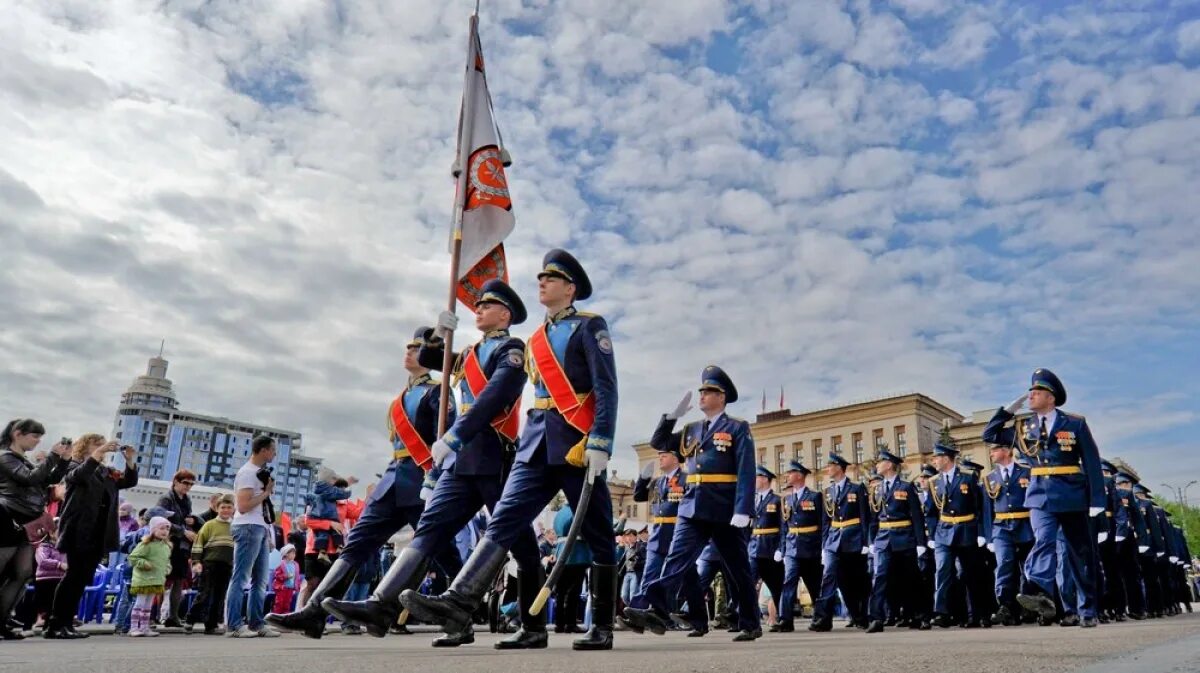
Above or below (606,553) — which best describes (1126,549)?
above

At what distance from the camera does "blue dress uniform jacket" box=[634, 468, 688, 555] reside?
36.8 feet

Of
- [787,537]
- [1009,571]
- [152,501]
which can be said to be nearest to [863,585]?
[787,537]

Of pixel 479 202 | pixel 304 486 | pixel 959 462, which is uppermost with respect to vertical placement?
pixel 304 486

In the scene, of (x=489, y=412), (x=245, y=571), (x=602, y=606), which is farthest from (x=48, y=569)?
(x=602, y=606)

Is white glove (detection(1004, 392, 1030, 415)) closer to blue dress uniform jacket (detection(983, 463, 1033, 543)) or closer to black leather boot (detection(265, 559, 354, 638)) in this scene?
blue dress uniform jacket (detection(983, 463, 1033, 543))

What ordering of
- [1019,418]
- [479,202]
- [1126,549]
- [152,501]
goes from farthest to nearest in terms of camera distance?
[152,501]
[1126,549]
[1019,418]
[479,202]

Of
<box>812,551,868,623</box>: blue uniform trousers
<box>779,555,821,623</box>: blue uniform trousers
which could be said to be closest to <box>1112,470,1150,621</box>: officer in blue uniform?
<box>812,551,868,623</box>: blue uniform trousers

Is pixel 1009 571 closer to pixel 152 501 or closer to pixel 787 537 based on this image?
pixel 787 537

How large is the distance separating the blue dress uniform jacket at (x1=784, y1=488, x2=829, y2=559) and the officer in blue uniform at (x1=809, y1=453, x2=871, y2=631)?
4.1 inches

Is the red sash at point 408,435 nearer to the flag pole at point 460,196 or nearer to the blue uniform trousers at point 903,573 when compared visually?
the flag pole at point 460,196

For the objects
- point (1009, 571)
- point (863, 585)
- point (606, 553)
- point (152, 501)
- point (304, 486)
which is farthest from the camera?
point (304, 486)

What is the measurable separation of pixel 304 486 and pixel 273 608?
17998 cm

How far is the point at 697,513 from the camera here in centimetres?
762

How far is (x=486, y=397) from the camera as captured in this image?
18.9 feet
